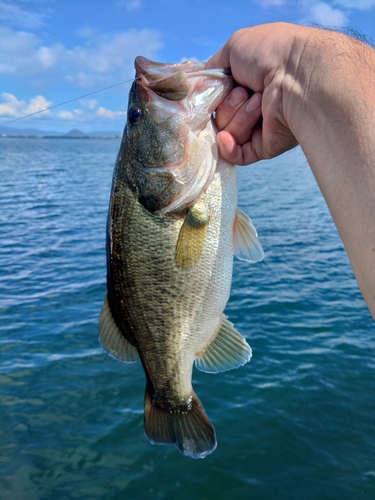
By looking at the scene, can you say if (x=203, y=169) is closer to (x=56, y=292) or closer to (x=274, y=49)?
(x=274, y=49)

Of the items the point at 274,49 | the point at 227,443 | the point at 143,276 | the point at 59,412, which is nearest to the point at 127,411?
the point at 59,412

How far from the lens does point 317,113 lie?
2.17m

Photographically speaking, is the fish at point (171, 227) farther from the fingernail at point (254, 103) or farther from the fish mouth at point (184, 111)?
the fingernail at point (254, 103)

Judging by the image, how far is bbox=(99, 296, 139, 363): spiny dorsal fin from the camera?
9.52 ft

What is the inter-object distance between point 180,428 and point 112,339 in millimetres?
732

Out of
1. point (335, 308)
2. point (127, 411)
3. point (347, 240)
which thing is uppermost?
point (347, 240)

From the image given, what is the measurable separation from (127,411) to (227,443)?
1631 mm

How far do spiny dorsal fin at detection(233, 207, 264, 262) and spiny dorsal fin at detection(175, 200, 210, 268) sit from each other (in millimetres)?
329

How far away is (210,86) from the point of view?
276 centimetres

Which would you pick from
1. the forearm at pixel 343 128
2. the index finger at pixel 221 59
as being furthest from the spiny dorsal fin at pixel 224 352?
the index finger at pixel 221 59

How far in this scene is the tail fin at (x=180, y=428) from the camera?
2.93 meters

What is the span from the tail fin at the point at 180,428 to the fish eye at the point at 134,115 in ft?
6.03

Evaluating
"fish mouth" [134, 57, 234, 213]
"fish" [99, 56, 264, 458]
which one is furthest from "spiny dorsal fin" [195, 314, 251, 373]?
"fish mouth" [134, 57, 234, 213]

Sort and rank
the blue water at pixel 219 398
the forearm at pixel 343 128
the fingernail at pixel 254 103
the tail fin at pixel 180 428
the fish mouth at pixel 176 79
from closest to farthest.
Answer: the forearm at pixel 343 128
the fish mouth at pixel 176 79
the fingernail at pixel 254 103
the tail fin at pixel 180 428
the blue water at pixel 219 398
